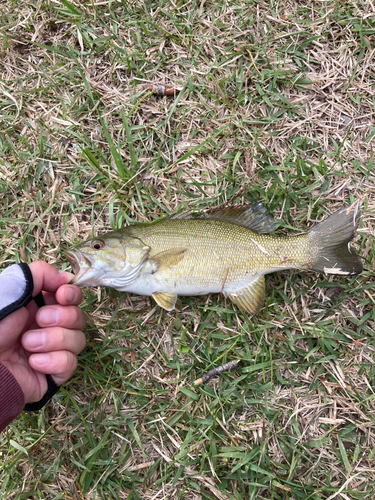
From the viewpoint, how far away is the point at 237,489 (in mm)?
3211

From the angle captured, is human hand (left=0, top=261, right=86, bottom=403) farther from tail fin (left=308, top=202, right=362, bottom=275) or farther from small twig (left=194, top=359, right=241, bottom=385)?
tail fin (left=308, top=202, right=362, bottom=275)

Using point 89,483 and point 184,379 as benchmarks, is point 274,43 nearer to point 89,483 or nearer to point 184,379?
point 184,379

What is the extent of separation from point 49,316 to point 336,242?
2.58 m

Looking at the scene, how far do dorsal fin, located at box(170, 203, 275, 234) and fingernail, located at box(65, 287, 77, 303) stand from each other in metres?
1.14

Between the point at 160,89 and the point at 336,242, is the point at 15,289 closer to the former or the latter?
the point at 160,89

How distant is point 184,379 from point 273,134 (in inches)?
101

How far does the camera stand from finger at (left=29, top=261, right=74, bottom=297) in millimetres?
3041

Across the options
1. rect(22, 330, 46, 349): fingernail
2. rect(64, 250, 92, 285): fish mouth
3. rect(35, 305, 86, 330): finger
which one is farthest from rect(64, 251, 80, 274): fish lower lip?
rect(22, 330, 46, 349): fingernail

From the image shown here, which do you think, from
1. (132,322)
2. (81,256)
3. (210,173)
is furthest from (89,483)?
(210,173)

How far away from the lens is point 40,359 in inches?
117

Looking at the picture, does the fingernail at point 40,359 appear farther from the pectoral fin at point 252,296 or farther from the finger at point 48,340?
the pectoral fin at point 252,296

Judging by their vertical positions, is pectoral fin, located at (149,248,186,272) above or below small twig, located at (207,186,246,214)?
below

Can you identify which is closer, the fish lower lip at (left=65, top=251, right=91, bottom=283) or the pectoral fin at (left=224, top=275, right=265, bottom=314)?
the fish lower lip at (left=65, top=251, right=91, bottom=283)

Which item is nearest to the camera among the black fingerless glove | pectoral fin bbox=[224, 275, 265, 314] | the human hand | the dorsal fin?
the black fingerless glove
